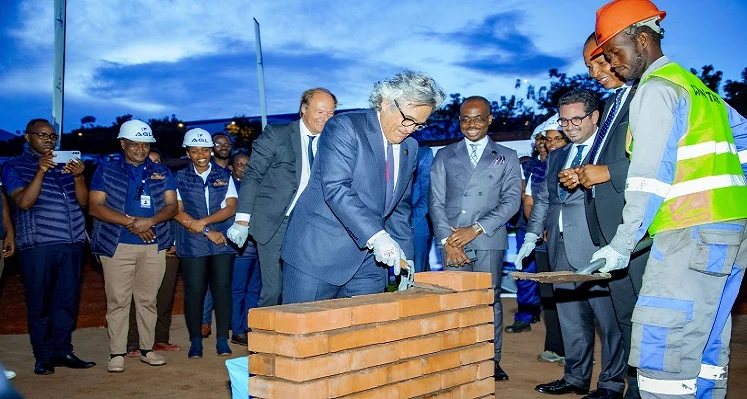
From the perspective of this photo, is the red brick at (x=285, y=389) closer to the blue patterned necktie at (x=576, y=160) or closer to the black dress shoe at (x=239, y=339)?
the blue patterned necktie at (x=576, y=160)

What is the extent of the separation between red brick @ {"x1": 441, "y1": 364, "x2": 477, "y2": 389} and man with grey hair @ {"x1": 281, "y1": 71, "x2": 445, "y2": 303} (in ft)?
2.02

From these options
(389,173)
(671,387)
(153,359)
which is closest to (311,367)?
(389,173)

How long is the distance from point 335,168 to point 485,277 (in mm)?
992

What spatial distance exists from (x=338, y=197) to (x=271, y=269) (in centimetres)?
230

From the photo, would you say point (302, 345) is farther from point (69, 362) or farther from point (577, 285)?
point (69, 362)

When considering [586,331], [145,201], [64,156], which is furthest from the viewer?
[145,201]

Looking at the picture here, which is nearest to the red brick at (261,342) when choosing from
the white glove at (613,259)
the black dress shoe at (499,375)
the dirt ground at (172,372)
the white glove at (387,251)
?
the white glove at (387,251)

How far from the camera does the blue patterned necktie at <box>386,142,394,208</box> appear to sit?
4027 millimetres

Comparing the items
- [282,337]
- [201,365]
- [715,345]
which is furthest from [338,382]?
[201,365]

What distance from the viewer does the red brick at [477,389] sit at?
12.3 feet

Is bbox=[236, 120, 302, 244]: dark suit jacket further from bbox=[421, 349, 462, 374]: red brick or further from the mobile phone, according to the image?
bbox=[421, 349, 462, 374]: red brick

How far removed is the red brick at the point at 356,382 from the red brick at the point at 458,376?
46cm

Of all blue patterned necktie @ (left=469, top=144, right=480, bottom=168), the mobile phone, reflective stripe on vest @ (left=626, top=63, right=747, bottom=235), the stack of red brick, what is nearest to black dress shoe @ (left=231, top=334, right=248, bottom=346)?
the mobile phone

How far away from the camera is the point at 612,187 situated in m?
Result: 4.31
